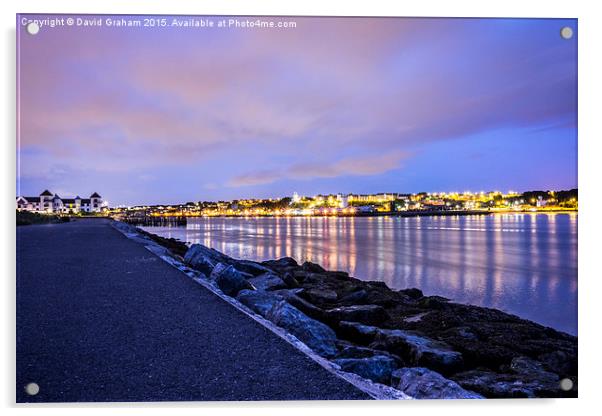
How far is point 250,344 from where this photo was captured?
3.82 metres

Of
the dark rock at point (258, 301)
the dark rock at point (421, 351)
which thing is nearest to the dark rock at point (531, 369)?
the dark rock at point (421, 351)

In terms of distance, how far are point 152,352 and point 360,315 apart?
12.3ft

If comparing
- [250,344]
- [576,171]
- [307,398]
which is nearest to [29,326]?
[250,344]

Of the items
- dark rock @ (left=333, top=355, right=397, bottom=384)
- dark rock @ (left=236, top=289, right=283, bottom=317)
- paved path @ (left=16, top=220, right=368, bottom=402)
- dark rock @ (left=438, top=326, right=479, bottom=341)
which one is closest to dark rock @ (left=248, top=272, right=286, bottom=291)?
dark rock @ (left=236, top=289, right=283, bottom=317)

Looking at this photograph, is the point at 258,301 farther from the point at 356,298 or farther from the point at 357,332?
the point at 356,298

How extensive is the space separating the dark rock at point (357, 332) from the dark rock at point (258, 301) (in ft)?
3.21

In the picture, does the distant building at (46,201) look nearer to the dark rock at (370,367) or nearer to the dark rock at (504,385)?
the dark rock at (370,367)

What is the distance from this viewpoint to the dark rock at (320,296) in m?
8.36

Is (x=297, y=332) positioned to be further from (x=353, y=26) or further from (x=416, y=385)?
(x=353, y=26)

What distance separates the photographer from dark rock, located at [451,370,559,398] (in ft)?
14.0

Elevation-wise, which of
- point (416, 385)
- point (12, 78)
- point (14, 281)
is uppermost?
point (12, 78)

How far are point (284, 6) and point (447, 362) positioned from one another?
4.32 meters

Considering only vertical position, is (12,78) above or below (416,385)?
A: above

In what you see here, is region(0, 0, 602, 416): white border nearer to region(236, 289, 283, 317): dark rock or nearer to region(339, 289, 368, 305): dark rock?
region(236, 289, 283, 317): dark rock
